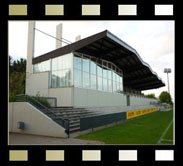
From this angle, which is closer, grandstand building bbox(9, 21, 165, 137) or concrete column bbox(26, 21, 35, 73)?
grandstand building bbox(9, 21, 165, 137)

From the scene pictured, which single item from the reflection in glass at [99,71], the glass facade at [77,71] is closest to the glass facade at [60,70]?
the glass facade at [77,71]

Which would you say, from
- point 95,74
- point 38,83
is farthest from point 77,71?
point 38,83

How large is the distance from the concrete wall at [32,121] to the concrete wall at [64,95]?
17.1ft

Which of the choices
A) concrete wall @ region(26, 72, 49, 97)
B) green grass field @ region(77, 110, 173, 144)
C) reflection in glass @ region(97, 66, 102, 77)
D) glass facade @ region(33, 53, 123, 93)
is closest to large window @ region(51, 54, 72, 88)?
glass facade @ region(33, 53, 123, 93)

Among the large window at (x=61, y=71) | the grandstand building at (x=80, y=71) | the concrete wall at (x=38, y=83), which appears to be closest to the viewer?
the grandstand building at (x=80, y=71)

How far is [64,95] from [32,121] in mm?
5841

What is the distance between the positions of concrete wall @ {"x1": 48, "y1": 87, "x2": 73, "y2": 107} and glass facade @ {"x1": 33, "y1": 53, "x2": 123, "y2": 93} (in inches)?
21.5

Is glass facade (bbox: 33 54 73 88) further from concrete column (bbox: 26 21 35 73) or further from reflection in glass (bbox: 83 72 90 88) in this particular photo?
concrete column (bbox: 26 21 35 73)

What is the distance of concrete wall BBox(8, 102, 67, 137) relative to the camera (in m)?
9.71

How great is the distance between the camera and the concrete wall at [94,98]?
16.6 meters

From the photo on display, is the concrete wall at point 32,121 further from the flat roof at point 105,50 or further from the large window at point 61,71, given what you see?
the flat roof at point 105,50
